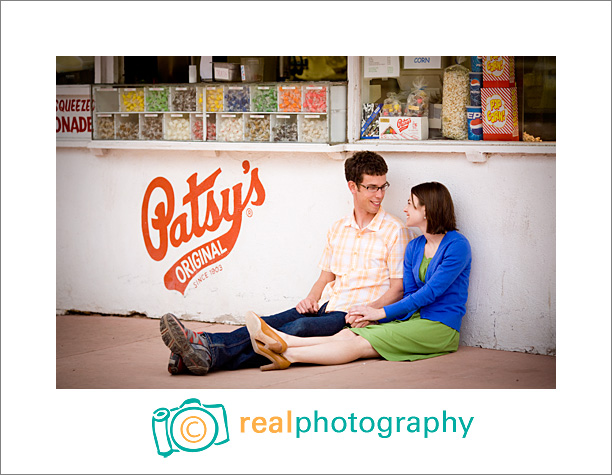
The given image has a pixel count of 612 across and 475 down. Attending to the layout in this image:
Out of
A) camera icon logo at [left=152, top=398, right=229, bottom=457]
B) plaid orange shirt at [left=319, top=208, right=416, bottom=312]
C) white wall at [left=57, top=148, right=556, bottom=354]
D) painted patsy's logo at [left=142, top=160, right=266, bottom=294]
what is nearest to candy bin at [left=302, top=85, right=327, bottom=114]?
white wall at [left=57, top=148, right=556, bottom=354]

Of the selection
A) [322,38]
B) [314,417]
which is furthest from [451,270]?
[322,38]

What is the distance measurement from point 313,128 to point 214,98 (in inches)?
29.4

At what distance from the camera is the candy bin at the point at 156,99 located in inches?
247

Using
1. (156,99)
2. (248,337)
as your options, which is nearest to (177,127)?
(156,99)

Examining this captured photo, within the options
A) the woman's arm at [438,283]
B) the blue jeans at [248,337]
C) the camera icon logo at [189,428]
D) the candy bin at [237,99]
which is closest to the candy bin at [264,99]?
the candy bin at [237,99]

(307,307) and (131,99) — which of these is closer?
(307,307)

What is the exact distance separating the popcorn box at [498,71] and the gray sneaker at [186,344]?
2.39m

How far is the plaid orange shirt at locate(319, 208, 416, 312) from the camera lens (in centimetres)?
541

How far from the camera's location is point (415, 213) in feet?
17.4

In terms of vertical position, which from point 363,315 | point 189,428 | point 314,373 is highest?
point 363,315

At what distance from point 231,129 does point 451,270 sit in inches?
75.3

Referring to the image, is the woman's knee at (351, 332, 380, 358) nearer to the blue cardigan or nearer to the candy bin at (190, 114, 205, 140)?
the blue cardigan

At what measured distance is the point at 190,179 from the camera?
633 centimetres

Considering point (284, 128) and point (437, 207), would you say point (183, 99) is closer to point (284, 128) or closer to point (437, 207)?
point (284, 128)
